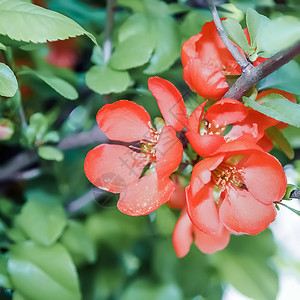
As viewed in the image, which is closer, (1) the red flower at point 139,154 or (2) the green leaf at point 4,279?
(1) the red flower at point 139,154

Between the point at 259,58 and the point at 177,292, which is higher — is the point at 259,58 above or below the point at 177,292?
above

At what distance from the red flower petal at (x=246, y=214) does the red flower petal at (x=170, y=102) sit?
84 mm

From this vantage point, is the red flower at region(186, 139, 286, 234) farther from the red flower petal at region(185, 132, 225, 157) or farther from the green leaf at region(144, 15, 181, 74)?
the green leaf at region(144, 15, 181, 74)

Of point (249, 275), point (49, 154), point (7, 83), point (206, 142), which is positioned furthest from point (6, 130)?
point (249, 275)

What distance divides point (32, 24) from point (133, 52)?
7.7 inches

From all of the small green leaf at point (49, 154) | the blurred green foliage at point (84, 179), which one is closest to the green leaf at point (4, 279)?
the blurred green foliage at point (84, 179)

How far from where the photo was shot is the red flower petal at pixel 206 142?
13.1 inches

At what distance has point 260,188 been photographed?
369 millimetres

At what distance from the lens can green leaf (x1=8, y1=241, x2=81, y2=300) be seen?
20.4 inches

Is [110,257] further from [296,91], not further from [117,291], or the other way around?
[296,91]

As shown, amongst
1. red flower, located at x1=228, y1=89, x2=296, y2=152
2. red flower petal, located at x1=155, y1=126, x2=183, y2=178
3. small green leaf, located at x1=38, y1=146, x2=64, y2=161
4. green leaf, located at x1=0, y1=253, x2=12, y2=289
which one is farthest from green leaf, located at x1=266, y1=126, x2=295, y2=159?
green leaf, located at x1=0, y1=253, x2=12, y2=289

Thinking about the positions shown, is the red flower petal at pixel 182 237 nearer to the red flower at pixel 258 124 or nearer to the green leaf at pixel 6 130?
A: the red flower at pixel 258 124

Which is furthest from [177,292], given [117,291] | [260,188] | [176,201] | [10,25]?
[10,25]

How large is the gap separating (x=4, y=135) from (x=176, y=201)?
8.7 inches
